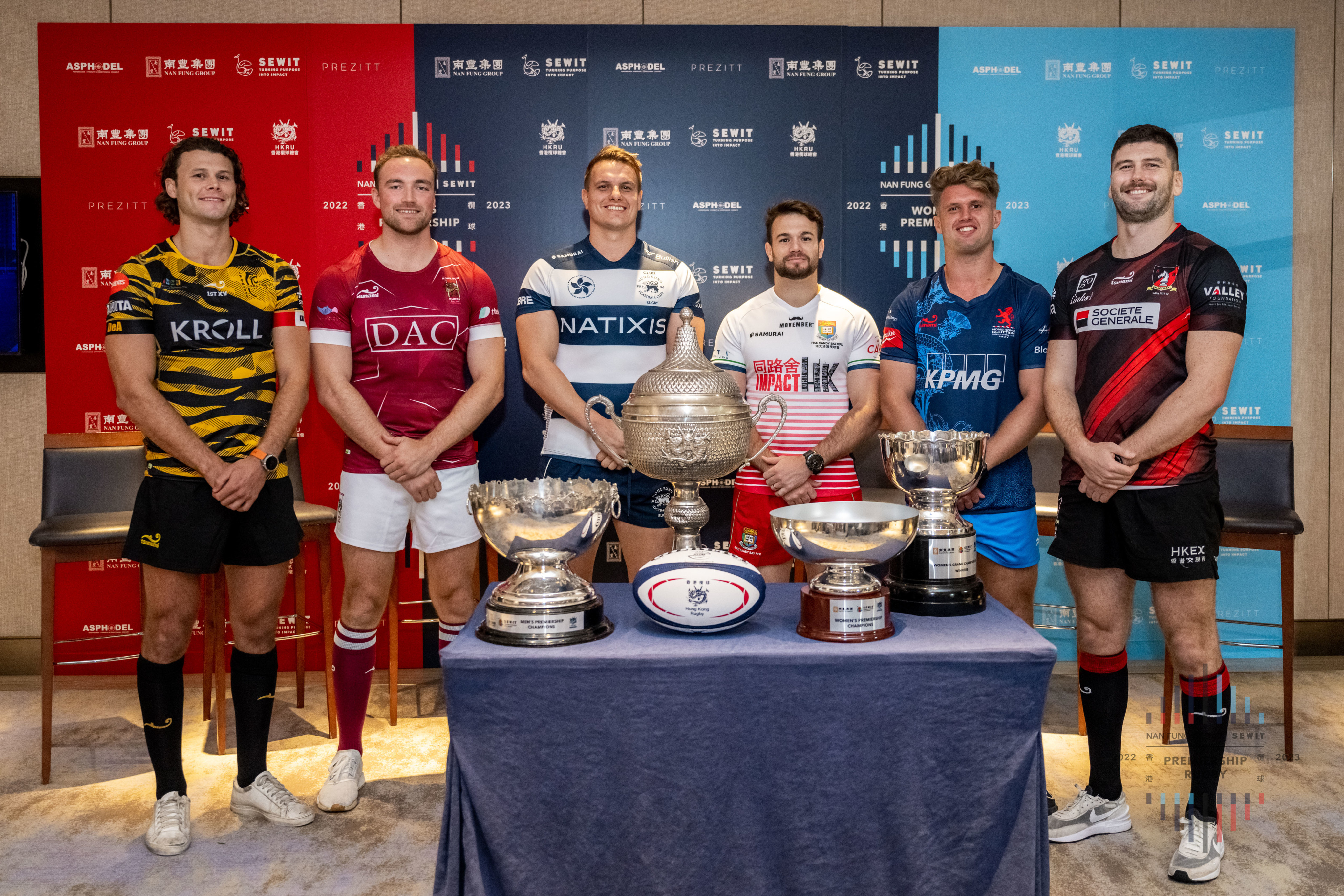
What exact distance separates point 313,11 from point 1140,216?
321 centimetres

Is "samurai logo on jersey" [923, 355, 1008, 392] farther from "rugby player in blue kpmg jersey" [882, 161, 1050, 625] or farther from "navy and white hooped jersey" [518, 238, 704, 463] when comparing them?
"navy and white hooped jersey" [518, 238, 704, 463]

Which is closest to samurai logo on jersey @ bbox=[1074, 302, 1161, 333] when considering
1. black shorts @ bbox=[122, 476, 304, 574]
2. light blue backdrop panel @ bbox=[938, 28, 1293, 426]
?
light blue backdrop panel @ bbox=[938, 28, 1293, 426]

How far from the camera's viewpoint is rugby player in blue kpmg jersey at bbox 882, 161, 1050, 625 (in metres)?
2.44

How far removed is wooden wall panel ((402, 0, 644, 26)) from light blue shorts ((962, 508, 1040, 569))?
251 cm

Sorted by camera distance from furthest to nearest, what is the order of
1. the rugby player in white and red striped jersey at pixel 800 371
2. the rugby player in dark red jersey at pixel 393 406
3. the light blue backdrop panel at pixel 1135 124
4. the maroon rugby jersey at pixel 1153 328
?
the light blue backdrop panel at pixel 1135 124
the rugby player in white and red striped jersey at pixel 800 371
the rugby player in dark red jersey at pixel 393 406
the maroon rugby jersey at pixel 1153 328

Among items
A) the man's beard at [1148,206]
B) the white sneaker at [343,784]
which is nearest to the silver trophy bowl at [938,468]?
the man's beard at [1148,206]

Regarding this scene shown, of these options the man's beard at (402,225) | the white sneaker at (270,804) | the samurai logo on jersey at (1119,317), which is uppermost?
the man's beard at (402,225)

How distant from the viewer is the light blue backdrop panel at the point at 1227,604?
3.78 meters

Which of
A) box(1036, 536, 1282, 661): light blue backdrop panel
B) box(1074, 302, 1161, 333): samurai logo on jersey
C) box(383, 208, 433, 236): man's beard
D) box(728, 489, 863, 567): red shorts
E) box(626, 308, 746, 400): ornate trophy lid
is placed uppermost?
box(383, 208, 433, 236): man's beard

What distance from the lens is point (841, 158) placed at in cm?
370

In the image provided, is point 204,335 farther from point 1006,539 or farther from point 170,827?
point 1006,539

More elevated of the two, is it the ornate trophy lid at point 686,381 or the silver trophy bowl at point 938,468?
the ornate trophy lid at point 686,381

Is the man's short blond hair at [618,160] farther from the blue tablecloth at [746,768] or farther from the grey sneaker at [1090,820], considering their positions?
the grey sneaker at [1090,820]

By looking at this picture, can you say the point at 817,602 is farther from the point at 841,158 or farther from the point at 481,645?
the point at 841,158
